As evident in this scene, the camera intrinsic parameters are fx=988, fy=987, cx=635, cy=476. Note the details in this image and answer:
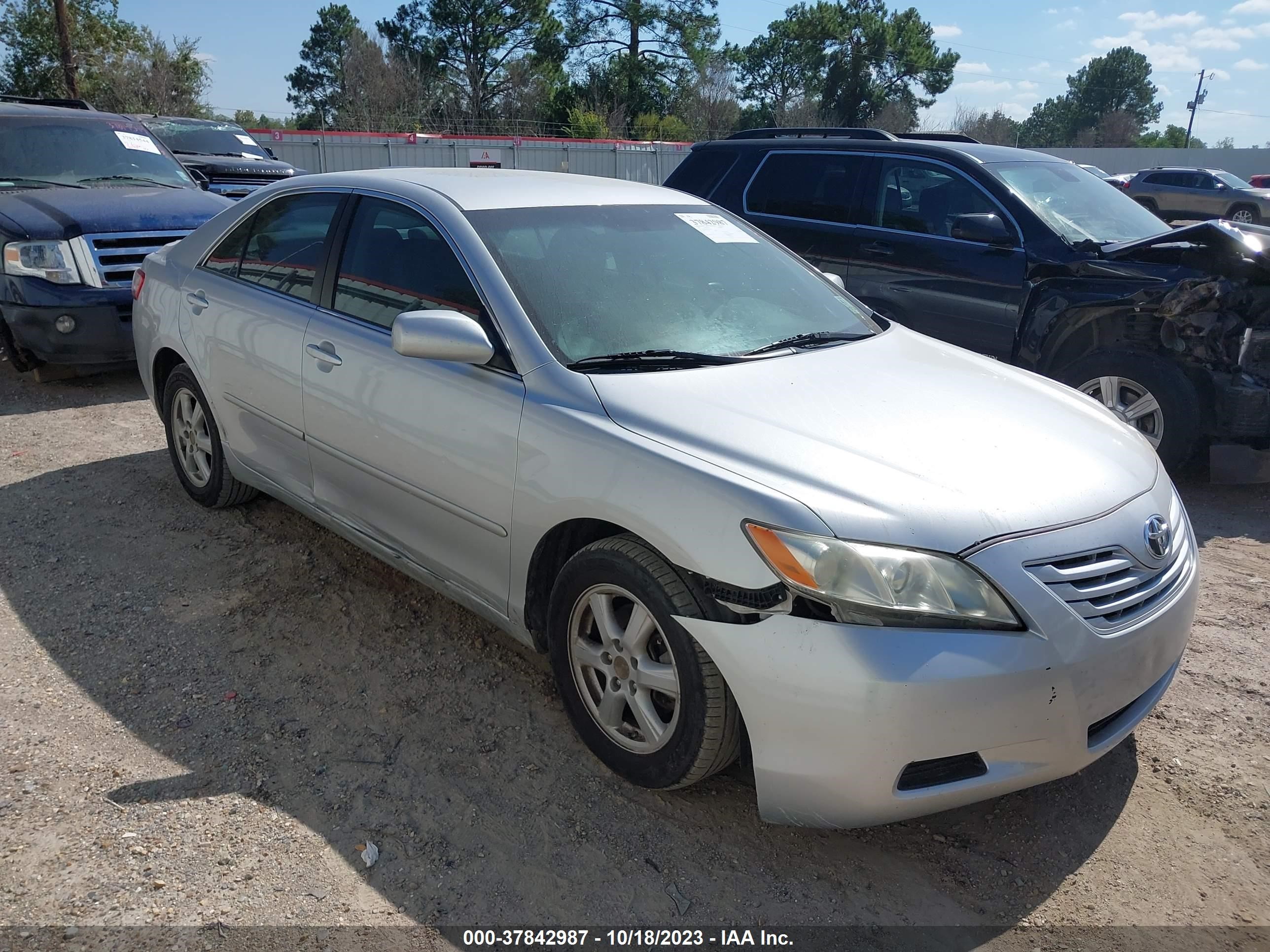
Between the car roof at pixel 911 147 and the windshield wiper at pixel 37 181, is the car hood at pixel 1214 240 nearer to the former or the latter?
the car roof at pixel 911 147

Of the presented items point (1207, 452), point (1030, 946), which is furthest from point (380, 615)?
point (1207, 452)

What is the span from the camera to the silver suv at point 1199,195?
951 inches

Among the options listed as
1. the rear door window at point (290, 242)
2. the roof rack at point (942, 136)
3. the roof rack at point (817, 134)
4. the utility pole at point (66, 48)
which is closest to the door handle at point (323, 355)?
the rear door window at point (290, 242)

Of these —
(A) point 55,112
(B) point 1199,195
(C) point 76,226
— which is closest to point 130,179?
(A) point 55,112

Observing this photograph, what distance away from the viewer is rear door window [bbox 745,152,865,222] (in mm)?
6816

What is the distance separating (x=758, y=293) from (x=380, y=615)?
6.35ft

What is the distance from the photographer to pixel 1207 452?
565cm

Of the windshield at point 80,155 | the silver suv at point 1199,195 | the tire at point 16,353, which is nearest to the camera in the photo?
the tire at point 16,353

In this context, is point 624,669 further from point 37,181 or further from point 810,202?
point 37,181

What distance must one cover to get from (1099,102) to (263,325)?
97.8 meters

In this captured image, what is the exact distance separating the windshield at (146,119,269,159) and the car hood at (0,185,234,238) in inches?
257

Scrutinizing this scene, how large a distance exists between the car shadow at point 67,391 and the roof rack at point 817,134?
4.90m

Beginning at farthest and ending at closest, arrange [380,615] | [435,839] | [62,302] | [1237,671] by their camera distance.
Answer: [62,302] → [380,615] → [1237,671] → [435,839]

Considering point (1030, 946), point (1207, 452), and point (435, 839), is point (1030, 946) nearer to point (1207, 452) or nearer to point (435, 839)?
point (435, 839)
